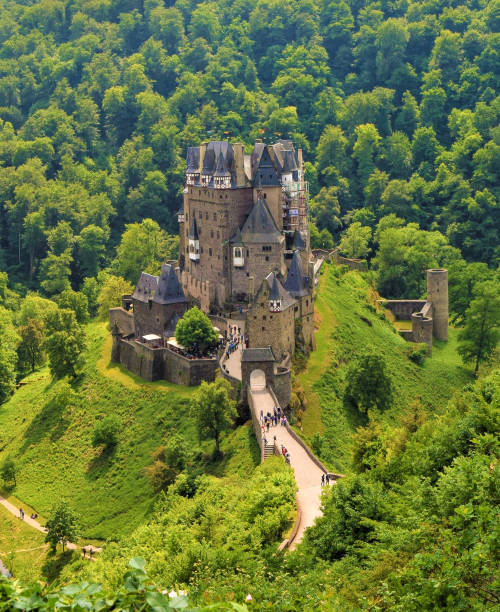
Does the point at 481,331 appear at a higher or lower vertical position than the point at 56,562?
higher

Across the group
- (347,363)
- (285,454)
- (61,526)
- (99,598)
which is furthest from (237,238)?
(99,598)

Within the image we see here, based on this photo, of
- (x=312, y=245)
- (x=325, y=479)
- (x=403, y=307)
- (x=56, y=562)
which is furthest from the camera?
(x=312, y=245)

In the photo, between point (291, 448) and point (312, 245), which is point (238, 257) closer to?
point (291, 448)

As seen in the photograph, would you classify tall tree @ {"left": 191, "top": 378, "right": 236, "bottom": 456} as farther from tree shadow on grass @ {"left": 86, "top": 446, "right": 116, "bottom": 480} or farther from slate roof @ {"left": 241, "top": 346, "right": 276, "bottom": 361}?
tree shadow on grass @ {"left": 86, "top": 446, "right": 116, "bottom": 480}

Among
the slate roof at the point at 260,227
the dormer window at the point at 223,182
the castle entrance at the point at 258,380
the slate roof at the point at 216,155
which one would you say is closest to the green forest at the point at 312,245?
the castle entrance at the point at 258,380

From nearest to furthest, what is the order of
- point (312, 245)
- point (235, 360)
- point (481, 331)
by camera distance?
point (235, 360)
point (481, 331)
point (312, 245)

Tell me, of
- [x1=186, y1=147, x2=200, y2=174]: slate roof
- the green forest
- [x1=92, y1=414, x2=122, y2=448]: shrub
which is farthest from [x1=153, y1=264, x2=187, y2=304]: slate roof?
[x1=92, y1=414, x2=122, y2=448]: shrub

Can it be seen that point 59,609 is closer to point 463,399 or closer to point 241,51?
point 463,399

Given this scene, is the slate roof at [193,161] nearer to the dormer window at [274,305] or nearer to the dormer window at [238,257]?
the dormer window at [238,257]
